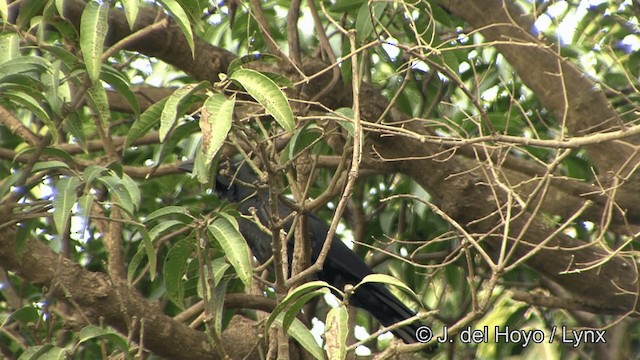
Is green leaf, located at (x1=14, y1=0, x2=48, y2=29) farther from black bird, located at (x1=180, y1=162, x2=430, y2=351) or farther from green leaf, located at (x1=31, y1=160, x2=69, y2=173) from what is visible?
black bird, located at (x1=180, y1=162, x2=430, y2=351)

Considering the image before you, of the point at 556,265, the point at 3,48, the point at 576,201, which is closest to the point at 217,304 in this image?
the point at 3,48

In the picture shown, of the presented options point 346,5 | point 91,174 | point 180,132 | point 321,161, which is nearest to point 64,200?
point 91,174

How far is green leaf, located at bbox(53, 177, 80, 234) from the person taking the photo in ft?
6.20

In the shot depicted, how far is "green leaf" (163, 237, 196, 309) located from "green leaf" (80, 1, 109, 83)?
1.44 ft

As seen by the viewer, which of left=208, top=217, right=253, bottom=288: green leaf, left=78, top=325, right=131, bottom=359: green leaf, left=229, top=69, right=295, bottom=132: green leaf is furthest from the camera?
left=78, top=325, right=131, bottom=359: green leaf

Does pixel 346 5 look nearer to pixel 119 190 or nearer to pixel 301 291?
pixel 119 190

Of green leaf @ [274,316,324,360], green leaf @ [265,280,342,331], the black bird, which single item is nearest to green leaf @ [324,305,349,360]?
green leaf @ [265,280,342,331]

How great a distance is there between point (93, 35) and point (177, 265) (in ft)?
1.90

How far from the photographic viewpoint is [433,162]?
10.5 feet

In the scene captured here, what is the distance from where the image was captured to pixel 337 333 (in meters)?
1.53

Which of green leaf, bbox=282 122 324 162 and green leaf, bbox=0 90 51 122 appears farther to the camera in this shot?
green leaf, bbox=282 122 324 162

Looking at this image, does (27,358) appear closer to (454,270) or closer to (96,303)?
(96,303)

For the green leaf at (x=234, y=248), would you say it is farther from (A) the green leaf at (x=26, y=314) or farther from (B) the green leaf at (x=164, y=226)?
(A) the green leaf at (x=26, y=314)

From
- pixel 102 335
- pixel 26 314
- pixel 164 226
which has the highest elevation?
pixel 164 226
